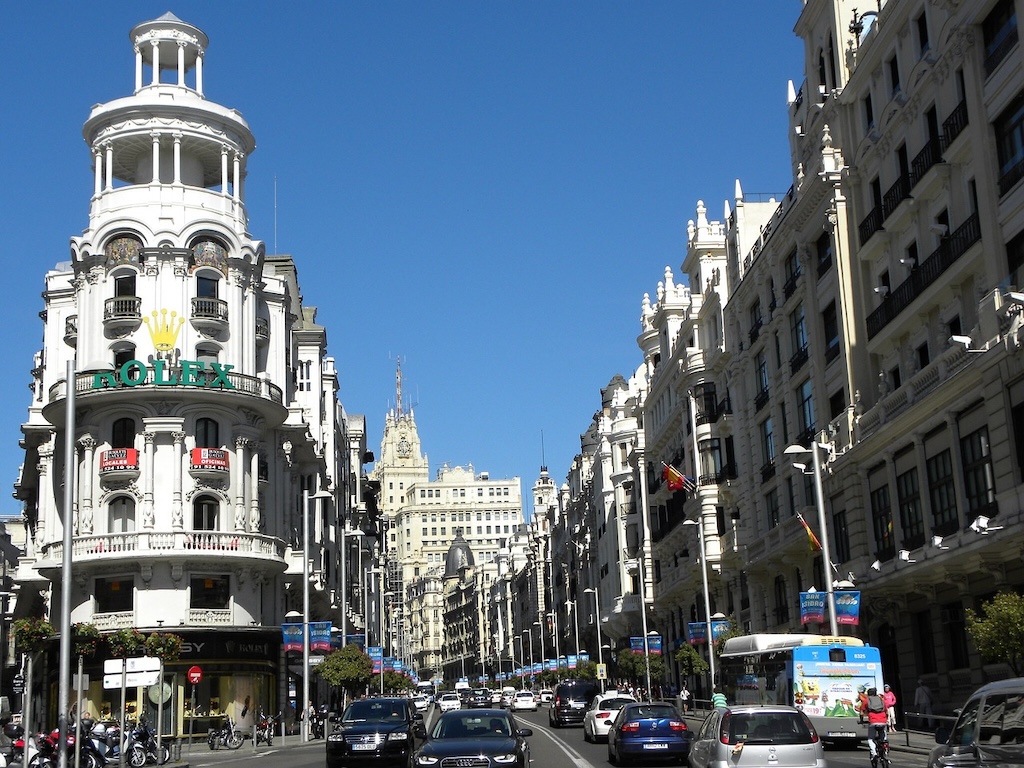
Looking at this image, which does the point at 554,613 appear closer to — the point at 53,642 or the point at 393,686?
the point at 393,686

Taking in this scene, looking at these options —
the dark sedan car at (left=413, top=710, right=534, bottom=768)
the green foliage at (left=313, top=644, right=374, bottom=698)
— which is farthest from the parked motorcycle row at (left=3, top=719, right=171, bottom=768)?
the green foliage at (left=313, top=644, right=374, bottom=698)

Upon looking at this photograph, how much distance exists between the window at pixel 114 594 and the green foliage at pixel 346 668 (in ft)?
34.1

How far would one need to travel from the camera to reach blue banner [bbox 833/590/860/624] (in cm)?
3612

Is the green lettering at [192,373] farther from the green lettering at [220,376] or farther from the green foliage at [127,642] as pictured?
the green foliage at [127,642]

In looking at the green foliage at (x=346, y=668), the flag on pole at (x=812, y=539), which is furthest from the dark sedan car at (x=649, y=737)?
the green foliage at (x=346, y=668)

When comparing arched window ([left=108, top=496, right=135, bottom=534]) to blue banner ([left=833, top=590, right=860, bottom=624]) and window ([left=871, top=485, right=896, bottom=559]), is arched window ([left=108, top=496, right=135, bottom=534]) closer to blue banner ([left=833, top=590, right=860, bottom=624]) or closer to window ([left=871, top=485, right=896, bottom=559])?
window ([left=871, top=485, right=896, bottom=559])

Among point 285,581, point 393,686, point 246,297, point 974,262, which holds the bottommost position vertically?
point 393,686

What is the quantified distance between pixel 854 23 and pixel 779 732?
107 feet

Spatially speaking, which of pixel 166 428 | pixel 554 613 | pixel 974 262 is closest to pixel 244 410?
pixel 166 428

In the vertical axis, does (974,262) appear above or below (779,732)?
above

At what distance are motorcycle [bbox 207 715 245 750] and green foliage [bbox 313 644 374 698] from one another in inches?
443

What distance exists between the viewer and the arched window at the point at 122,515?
2261 inches

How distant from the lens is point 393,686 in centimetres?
9656

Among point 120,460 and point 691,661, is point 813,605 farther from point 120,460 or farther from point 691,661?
point 120,460
